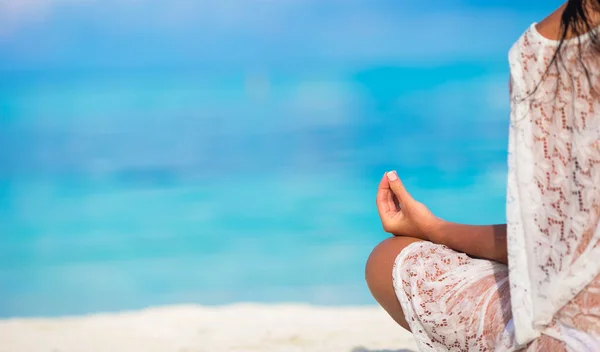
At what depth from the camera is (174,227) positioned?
5.20 m

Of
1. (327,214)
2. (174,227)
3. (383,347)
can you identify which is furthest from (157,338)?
(327,214)

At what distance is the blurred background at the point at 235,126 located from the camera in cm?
513

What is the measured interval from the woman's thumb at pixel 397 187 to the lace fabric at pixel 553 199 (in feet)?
1.25

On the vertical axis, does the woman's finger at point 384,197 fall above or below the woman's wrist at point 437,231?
above

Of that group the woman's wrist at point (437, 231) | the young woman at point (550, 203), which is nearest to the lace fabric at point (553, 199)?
the young woman at point (550, 203)

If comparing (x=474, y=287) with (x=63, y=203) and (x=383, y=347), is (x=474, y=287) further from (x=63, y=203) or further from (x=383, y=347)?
(x=63, y=203)

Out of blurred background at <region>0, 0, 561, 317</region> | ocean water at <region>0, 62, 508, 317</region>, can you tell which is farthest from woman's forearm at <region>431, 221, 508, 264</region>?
blurred background at <region>0, 0, 561, 317</region>

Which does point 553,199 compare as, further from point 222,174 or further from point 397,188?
point 222,174

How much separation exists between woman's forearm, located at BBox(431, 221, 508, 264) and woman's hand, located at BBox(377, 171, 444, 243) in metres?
0.02

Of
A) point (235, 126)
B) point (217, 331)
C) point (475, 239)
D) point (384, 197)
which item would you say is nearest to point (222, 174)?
point (235, 126)

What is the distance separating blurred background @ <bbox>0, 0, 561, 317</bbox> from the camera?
5.13m

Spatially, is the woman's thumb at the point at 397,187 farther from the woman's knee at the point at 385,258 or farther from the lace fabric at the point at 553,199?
the lace fabric at the point at 553,199

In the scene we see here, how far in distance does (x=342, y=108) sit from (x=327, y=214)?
2.67 m

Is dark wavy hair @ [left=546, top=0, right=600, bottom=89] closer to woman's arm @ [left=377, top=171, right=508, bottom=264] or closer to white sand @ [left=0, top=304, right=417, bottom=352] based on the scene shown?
woman's arm @ [left=377, top=171, right=508, bottom=264]
